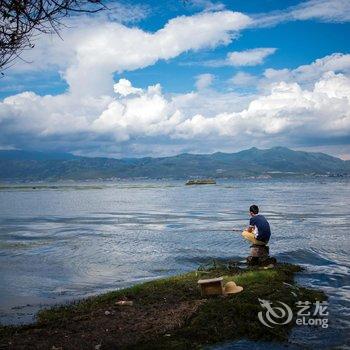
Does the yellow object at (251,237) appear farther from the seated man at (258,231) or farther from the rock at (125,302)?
the rock at (125,302)

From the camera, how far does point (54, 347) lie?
10719 millimetres

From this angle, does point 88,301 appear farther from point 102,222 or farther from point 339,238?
point 102,222

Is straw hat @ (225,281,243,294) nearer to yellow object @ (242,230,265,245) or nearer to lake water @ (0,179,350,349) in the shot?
lake water @ (0,179,350,349)

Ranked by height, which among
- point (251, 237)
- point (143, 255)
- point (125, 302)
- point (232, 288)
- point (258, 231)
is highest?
point (258, 231)

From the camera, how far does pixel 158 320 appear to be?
12.5 metres

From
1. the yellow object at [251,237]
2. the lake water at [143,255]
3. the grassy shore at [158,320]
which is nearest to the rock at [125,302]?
the grassy shore at [158,320]

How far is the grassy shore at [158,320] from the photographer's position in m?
11.1

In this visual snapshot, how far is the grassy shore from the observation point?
11062mm

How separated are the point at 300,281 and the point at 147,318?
836 cm

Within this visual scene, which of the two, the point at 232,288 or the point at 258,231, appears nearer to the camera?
the point at 232,288

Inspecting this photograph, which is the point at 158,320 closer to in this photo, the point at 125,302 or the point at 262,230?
the point at 125,302

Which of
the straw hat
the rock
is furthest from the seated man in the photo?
the rock

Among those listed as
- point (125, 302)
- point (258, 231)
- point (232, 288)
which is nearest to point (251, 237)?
point (258, 231)

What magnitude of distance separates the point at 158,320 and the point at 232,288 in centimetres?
336
